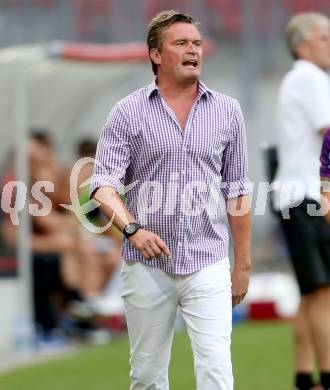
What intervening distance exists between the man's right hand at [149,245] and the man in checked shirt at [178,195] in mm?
192

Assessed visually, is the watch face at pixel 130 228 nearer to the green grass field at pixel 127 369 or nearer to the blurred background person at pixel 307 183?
the blurred background person at pixel 307 183

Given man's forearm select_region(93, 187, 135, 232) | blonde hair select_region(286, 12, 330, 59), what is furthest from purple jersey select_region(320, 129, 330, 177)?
blonde hair select_region(286, 12, 330, 59)

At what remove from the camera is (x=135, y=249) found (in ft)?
20.6

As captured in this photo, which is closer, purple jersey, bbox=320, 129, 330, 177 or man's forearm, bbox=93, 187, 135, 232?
man's forearm, bbox=93, 187, 135, 232

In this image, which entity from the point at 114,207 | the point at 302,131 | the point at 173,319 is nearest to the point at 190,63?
the point at 114,207

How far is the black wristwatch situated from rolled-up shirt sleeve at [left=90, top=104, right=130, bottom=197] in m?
0.23

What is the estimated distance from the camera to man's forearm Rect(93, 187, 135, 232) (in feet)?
19.9

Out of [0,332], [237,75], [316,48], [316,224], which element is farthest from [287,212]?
[237,75]

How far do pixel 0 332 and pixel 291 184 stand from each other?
4.87 m

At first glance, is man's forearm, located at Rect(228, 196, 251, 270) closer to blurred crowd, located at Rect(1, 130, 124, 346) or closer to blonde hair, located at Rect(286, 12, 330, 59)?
blonde hair, located at Rect(286, 12, 330, 59)

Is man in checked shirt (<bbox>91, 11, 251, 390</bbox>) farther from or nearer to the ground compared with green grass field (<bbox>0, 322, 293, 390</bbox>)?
farther from the ground

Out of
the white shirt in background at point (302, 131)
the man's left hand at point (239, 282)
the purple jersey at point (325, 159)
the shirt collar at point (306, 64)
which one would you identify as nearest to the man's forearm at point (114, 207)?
the man's left hand at point (239, 282)

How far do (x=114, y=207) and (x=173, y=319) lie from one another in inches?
26.6

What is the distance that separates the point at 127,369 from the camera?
10469 millimetres
